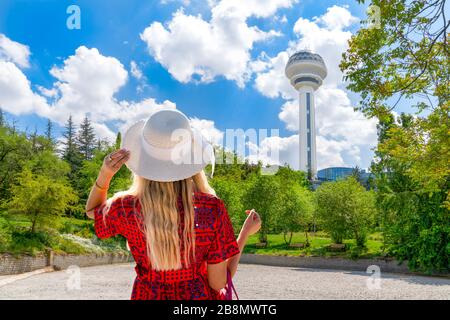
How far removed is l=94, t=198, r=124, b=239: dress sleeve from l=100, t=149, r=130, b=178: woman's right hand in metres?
0.13

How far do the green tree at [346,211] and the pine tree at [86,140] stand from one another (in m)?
41.8

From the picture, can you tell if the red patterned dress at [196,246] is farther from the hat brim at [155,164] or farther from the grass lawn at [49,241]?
the grass lawn at [49,241]

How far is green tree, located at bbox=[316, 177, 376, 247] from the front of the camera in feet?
73.1

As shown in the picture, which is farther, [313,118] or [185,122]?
[313,118]

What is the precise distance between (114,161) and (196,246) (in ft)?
1.67

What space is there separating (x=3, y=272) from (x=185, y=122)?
1577 centimetres

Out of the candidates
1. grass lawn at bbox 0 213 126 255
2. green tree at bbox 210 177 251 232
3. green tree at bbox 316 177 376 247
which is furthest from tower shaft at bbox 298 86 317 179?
grass lawn at bbox 0 213 126 255

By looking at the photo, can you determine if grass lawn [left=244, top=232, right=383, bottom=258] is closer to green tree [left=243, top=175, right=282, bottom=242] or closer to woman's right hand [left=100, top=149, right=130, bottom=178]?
green tree [left=243, top=175, right=282, bottom=242]
